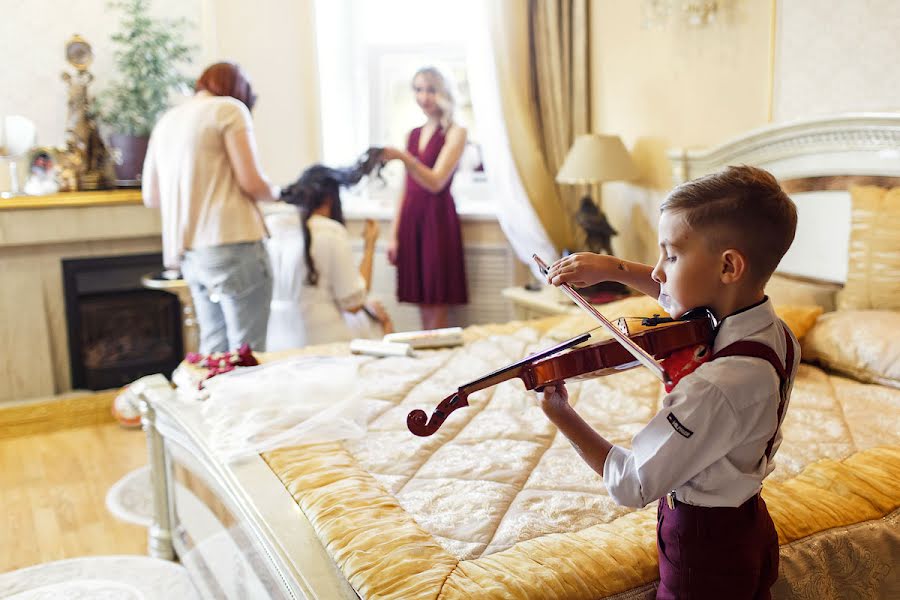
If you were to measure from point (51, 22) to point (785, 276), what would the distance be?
3548 mm

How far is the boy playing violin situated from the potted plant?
367 centimetres

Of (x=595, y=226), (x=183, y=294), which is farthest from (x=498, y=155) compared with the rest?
(x=183, y=294)

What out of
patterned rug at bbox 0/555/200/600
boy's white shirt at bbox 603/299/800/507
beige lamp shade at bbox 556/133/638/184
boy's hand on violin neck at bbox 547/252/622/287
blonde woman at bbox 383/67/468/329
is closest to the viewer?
boy's white shirt at bbox 603/299/800/507

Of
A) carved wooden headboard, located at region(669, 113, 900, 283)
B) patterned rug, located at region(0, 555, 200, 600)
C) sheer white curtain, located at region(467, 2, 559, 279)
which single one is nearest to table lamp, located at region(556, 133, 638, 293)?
sheer white curtain, located at region(467, 2, 559, 279)

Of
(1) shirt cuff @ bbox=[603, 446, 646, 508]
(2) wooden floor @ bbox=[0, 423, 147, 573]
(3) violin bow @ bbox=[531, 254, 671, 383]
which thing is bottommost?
(2) wooden floor @ bbox=[0, 423, 147, 573]

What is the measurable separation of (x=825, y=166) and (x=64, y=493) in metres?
2.91

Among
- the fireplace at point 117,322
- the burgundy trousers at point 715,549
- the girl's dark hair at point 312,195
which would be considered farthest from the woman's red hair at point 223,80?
the burgundy trousers at point 715,549

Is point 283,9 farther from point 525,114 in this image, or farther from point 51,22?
point 525,114

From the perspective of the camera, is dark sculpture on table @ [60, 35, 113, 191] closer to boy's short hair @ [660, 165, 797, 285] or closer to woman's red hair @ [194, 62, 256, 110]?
woman's red hair @ [194, 62, 256, 110]

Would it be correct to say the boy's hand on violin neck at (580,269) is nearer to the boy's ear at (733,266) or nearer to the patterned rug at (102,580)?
the boy's ear at (733,266)

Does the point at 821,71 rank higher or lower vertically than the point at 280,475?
higher

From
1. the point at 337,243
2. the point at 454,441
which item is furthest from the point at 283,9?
the point at 454,441

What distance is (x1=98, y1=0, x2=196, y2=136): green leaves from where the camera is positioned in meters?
4.26

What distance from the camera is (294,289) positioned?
326 cm
